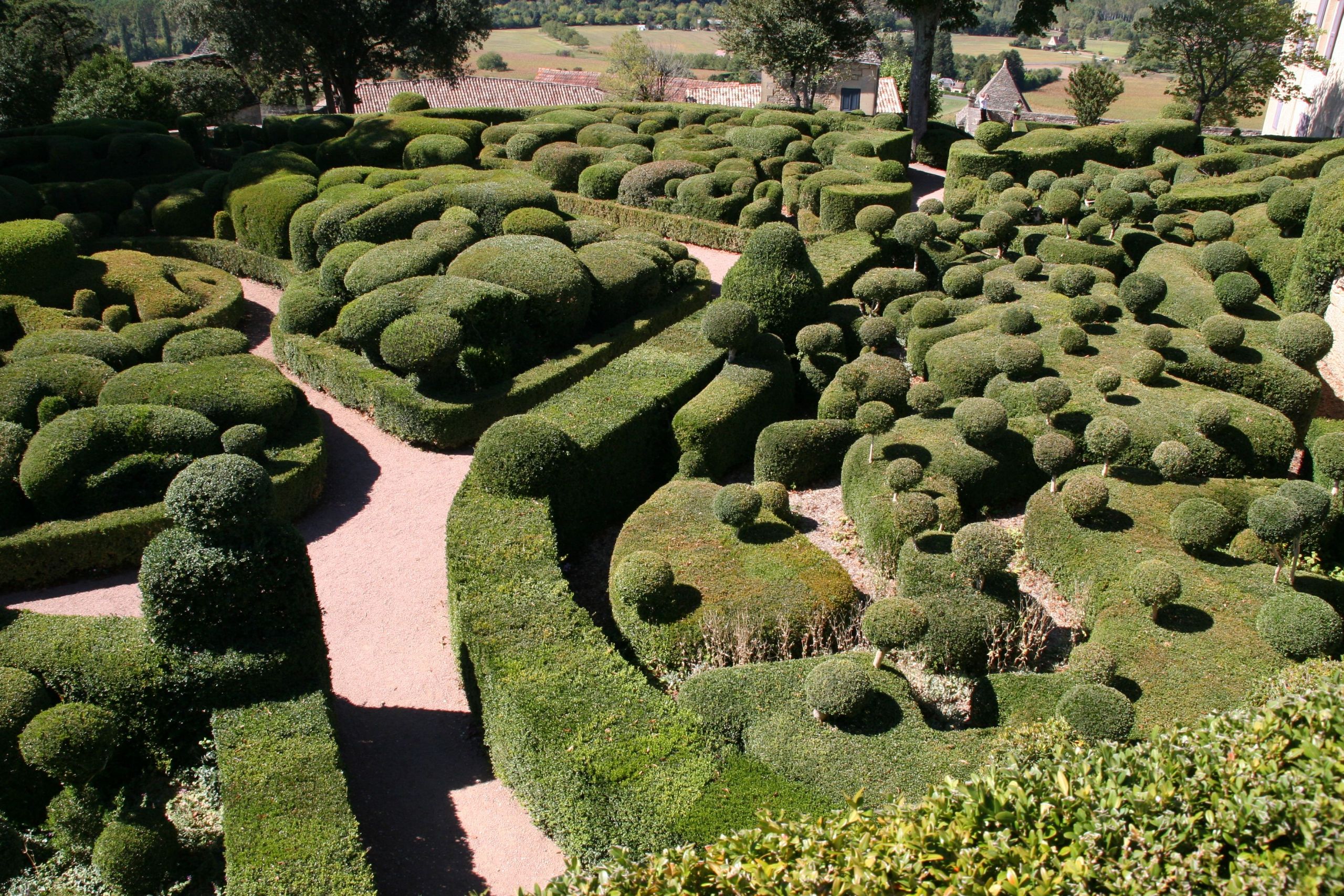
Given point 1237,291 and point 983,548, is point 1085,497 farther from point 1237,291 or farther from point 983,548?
point 1237,291

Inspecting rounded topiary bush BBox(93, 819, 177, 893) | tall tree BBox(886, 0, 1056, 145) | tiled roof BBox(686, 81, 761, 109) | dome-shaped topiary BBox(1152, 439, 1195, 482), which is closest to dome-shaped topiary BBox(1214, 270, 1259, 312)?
dome-shaped topiary BBox(1152, 439, 1195, 482)

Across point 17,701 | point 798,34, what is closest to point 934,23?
point 798,34

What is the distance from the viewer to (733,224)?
88.5 ft

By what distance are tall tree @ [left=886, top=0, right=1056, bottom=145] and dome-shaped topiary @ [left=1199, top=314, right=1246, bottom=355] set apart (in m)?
22.1

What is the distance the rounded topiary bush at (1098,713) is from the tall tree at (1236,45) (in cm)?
3407

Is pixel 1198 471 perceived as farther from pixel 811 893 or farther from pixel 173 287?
pixel 173 287

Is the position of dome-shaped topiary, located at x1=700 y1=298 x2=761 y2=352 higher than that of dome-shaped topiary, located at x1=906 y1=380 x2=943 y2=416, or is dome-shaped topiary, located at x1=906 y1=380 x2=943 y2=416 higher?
dome-shaped topiary, located at x1=700 y1=298 x2=761 y2=352

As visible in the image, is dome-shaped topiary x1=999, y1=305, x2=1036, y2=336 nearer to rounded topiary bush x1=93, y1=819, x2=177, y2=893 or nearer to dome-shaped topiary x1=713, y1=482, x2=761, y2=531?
dome-shaped topiary x1=713, y1=482, x2=761, y2=531

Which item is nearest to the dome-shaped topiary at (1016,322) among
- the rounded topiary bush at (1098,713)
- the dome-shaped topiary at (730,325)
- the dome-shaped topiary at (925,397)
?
the dome-shaped topiary at (925,397)

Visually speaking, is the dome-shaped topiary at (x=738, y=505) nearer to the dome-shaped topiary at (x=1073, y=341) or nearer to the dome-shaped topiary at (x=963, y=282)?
the dome-shaped topiary at (x=1073, y=341)

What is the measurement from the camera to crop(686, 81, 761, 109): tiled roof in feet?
183

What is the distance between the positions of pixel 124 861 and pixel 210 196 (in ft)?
80.5

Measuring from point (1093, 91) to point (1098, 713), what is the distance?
36566 millimetres

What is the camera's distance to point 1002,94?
57.0 meters
